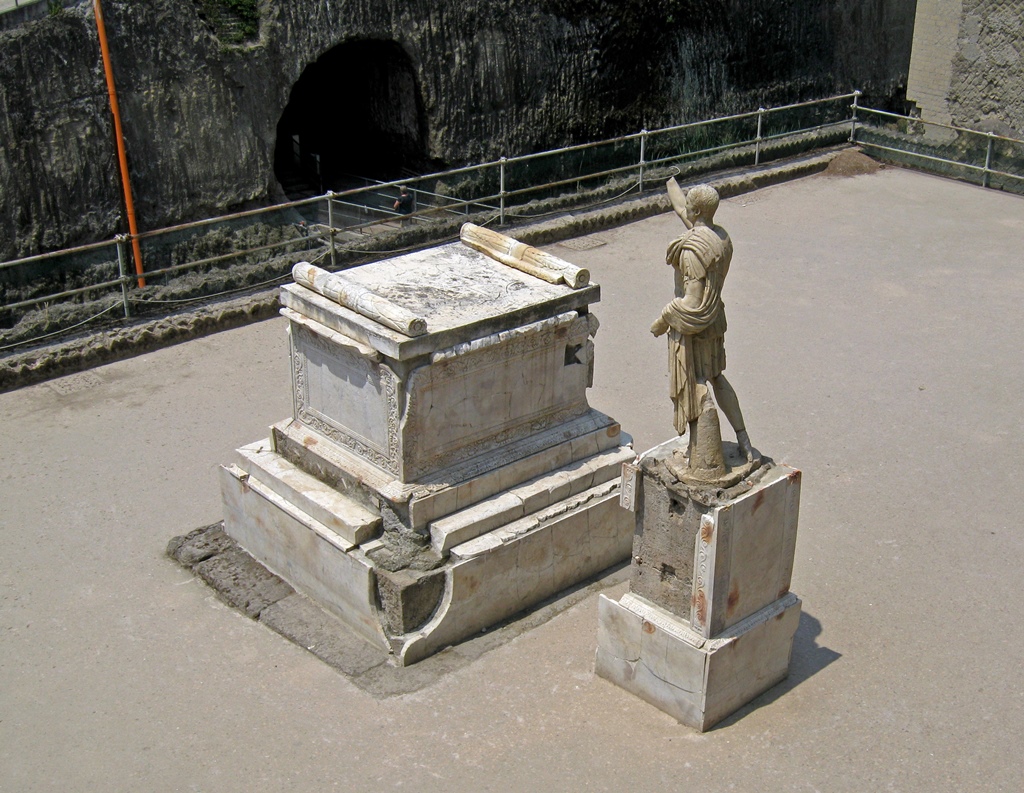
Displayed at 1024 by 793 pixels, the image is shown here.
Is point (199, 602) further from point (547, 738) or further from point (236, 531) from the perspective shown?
point (547, 738)

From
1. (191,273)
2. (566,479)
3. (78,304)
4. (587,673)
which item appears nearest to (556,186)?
(191,273)

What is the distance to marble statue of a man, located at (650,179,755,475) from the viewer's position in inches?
244

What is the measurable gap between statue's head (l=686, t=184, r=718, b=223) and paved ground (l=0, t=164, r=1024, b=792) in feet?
8.49

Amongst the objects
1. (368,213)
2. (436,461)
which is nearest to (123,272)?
(368,213)

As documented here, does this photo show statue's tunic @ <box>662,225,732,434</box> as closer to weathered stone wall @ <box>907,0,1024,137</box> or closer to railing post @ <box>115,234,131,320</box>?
railing post @ <box>115,234,131,320</box>

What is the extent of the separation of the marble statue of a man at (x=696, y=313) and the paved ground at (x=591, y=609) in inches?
60.9

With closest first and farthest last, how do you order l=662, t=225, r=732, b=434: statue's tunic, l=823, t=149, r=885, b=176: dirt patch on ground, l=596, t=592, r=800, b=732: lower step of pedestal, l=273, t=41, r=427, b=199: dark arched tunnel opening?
l=662, t=225, r=732, b=434: statue's tunic, l=596, t=592, r=800, b=732: lower step of pedestal, l=273, t=41, r=427, b=199: dark arched tunnel opening, l=823, t=149, r=885, b=176: dirt patch on ground

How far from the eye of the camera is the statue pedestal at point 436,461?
718 centimetres

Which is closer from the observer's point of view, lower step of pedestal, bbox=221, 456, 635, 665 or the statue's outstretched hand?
the statue's outstretched hand

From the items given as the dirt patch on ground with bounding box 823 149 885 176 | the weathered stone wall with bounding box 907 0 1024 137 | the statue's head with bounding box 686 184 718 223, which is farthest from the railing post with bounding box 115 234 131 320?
the weathered stone wall with bounding box 907 0 1024 137

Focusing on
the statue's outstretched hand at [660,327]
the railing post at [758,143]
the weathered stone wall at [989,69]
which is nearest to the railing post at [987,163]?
the weathered stone wall at [989,69]

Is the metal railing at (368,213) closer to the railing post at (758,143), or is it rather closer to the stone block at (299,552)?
the railing post at (758,143)

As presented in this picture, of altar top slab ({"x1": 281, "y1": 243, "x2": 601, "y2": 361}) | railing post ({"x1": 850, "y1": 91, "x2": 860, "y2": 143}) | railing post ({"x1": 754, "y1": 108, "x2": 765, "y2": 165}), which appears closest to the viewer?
altar top slab ({"x1": 281, "y1": 243, "x2": 601, "y2": 361})

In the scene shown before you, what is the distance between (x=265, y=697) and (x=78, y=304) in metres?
5.34
